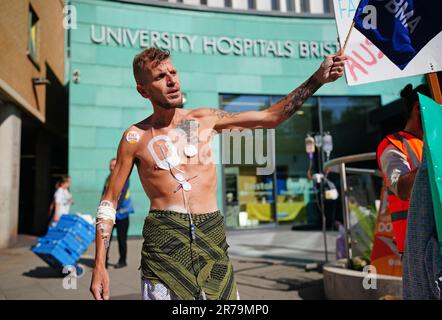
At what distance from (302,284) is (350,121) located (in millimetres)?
9708

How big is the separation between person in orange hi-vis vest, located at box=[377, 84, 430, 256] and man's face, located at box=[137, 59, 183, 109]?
129cm

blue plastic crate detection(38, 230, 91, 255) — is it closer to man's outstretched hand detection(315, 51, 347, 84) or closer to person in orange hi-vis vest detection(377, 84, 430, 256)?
person in orange hi-vis vest detection(377, 84, 430, 256)

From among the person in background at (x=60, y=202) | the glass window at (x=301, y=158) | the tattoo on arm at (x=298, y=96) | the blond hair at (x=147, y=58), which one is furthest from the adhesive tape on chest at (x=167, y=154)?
the glass window at (x=301, y=158)

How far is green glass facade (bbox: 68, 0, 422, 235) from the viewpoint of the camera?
37.2 ft

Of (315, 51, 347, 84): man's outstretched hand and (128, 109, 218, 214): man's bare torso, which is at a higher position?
(315, 51, 347, 84): man's outstretched hand

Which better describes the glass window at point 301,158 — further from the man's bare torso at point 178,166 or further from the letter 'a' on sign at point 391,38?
the man's bare torso at point 178,166

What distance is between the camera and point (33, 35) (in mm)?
2828

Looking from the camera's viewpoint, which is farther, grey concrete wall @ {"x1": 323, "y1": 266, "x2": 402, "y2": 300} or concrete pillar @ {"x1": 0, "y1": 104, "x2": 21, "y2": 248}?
grey concrete wall @ {"x1": 323, "y1": 266, "x2": 402, "y2": 300}

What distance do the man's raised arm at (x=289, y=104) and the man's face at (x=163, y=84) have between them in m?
0.25

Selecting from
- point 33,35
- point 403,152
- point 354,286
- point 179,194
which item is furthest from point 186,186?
point 354,286

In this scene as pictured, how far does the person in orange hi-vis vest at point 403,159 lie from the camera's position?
2.18 metres

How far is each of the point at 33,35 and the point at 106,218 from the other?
1.72m

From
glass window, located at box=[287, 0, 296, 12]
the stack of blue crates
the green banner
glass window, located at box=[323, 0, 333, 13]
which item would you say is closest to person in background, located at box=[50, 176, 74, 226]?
the stack of blue crates

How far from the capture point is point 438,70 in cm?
226
